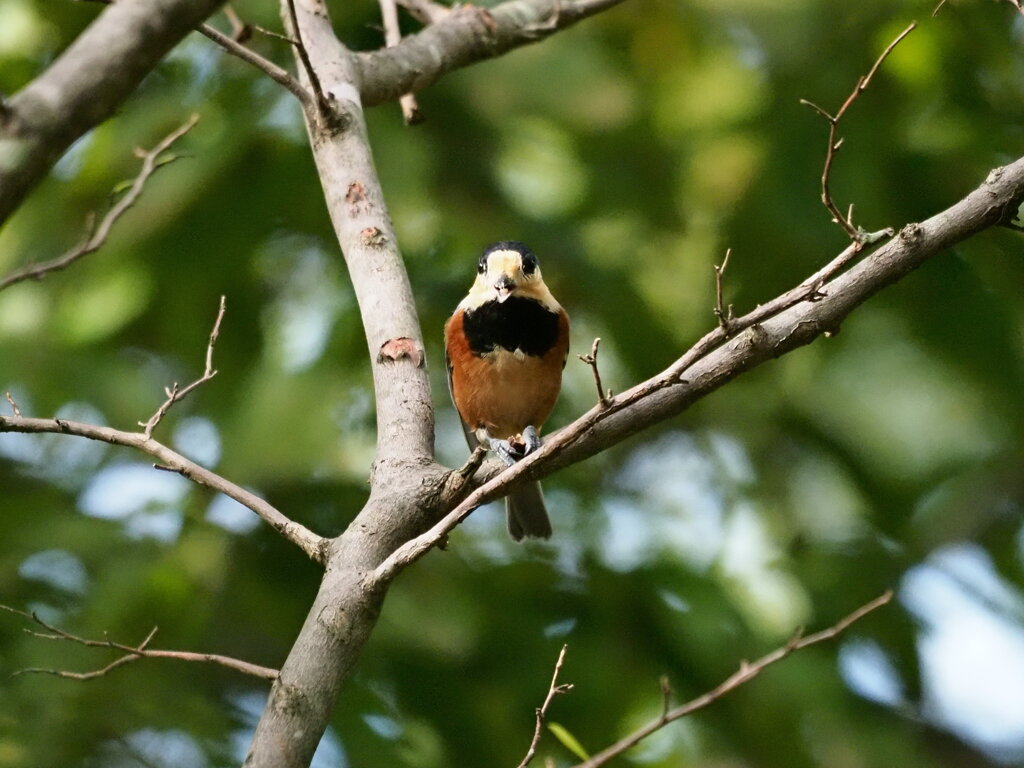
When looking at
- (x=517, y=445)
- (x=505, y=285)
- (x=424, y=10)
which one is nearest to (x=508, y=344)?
(x=505, y=285)

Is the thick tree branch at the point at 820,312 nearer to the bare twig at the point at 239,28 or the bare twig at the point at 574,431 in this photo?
the bare twig at the point at 574,431

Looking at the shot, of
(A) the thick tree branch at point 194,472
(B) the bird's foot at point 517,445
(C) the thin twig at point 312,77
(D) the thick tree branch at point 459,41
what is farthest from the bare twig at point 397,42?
(A) the thick tree branch at point 194,472

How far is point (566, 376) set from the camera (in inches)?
265

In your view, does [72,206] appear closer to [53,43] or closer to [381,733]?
[53,43]

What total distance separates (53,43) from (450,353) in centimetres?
236

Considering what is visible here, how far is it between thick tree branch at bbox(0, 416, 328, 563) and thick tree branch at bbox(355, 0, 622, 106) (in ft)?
5.98

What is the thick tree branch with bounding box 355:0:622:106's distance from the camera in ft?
14.8

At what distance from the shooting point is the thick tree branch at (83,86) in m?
1.69

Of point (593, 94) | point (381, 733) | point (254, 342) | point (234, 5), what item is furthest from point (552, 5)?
point (381, 733)

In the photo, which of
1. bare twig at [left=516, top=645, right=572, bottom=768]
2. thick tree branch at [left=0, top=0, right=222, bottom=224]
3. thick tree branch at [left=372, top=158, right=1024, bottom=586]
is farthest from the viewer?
thick tree branch at [left=372, top=158, right=1024, bottom=586]

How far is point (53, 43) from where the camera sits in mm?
5582

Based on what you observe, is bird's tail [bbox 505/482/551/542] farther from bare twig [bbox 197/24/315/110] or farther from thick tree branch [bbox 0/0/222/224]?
thick tree branch [bbox 0/0/222/224]

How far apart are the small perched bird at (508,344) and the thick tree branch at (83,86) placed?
129 inches

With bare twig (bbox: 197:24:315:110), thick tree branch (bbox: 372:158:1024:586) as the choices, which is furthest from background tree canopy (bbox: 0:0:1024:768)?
thick tree branch (bbox: 372:158:1024:586)
